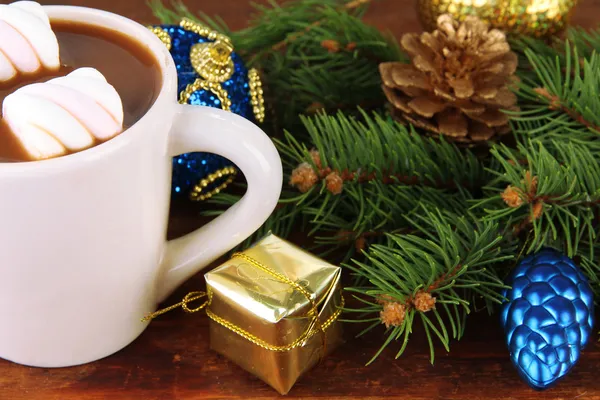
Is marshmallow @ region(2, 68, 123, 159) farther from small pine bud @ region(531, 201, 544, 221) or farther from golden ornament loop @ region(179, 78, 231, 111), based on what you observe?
small pine bud @ region(531, 201, 544, 221)

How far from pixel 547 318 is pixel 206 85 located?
0.31m

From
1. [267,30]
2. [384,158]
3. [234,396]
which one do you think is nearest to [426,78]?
[384,158]

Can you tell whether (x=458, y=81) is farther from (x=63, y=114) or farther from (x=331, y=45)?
(x=63, y=114)

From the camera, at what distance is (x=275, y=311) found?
0.50 m

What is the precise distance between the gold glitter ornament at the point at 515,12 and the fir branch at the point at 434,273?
0.66 feet

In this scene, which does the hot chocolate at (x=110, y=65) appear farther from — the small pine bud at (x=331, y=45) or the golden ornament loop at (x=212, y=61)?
the small pine bud at (x=331, y=45)

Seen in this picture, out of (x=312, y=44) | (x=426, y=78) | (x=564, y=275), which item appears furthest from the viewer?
(x=312, y=44)

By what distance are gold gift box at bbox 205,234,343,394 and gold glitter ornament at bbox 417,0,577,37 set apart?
28 cm

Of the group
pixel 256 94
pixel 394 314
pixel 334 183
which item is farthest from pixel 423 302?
pixel 256 94

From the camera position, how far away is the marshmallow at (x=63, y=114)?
0.44m

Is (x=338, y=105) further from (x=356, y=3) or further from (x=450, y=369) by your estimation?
(x=450, y=369)

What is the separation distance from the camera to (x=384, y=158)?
1.99 feet

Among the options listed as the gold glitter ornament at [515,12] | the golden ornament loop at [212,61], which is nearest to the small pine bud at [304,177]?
the golden ornament loop at [212,61]

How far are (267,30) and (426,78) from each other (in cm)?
18
